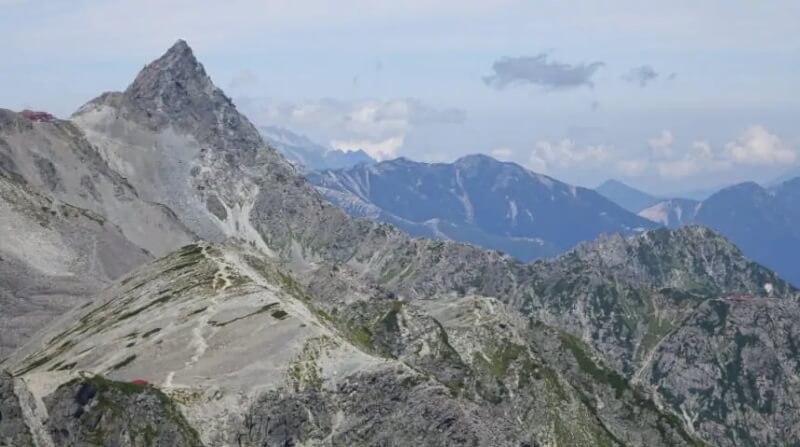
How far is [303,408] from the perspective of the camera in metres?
158

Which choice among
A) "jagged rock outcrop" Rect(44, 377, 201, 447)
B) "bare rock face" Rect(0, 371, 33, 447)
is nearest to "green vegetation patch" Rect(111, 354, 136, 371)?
"jagged rock outcrop" Rect(44, 377, 201, 447)

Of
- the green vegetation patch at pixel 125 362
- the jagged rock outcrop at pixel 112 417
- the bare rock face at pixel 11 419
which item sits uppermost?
the bare rock face at pixel 11 419

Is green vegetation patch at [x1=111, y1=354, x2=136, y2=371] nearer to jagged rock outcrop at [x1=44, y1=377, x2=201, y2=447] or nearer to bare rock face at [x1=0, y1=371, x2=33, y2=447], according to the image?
jagged rock outcrop at [x1=44, y1=377, x2=201, y2=447]

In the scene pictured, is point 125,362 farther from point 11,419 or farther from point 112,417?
point 11,419

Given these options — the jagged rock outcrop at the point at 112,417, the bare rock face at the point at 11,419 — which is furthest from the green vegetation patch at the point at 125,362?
the bare rock face at the point at 11,419

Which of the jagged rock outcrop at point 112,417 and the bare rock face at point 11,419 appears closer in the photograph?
the bare rock face at point 11,419

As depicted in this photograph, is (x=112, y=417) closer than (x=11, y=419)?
No

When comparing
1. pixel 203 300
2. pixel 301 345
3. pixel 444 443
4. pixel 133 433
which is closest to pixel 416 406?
pixel 444 443

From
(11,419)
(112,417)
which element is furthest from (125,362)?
(11,419)

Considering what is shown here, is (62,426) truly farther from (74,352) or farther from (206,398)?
(74,352)

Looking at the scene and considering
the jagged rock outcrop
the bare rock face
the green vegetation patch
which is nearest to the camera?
the bare rock face

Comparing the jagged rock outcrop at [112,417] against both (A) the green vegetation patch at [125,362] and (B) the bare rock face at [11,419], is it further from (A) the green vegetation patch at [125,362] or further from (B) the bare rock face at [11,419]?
(A) the green vegetation patch at [125,362]

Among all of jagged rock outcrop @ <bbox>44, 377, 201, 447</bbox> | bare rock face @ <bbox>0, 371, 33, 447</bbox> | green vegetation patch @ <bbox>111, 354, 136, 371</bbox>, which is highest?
bare rock face @ <bbox>0, 371, 33, 447</bbox>

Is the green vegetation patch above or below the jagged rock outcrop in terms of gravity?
below
